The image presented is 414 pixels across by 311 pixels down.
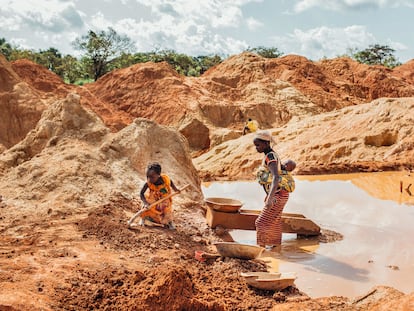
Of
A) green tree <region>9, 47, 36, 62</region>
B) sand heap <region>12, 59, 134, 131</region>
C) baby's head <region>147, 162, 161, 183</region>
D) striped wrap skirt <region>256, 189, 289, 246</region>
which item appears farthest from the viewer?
green tree <region>9, 47, 36, 62</region>

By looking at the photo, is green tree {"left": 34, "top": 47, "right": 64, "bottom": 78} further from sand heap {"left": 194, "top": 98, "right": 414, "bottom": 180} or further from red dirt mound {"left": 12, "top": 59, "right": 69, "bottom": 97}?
sand heap {"left": 194, "top": 98, "right": 414, "bottom": 180}

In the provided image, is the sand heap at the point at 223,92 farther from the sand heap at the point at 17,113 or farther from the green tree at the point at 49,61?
the green tree at the point at 49,61

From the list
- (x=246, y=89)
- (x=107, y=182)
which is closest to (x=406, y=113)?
(x=107, y=182)

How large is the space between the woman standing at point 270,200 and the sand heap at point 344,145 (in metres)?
8.77

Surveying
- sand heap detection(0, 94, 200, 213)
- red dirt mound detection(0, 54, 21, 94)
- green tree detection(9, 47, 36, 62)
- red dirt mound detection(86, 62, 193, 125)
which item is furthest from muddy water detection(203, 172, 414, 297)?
green tree detection(9, 47, 36, 62)

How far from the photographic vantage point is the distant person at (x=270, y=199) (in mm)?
5418

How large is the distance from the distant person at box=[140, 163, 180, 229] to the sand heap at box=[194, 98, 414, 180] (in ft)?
30.0

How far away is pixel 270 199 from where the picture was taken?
5426mm

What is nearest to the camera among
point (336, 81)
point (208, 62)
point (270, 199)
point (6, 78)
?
point (270, 199)

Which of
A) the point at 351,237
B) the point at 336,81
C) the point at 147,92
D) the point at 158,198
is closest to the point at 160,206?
the point at 158,198

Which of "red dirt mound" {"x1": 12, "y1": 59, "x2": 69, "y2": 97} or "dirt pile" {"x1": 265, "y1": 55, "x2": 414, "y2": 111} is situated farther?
"dirt pile" {"x1": 265, "y1": 55, "x2": 414, "y2": 111}

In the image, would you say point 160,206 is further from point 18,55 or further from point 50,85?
point 18,55

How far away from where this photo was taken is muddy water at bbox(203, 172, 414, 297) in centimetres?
486

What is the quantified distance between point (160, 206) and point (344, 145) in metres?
10.6
